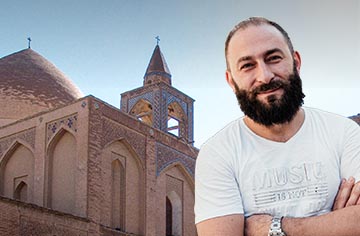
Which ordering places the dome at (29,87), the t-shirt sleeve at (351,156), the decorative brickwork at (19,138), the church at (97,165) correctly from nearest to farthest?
1. the t-shirt sleeve at (351,156)
2. the church at (97,165)
3. the decorative brickwork at (19,138)
4. the dome at (29,87)

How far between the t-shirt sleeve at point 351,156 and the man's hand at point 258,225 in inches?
10.8

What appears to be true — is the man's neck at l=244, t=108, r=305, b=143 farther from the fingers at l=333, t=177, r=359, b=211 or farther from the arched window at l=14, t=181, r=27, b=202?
the arched window at l=14, t=181, r=27, b=202

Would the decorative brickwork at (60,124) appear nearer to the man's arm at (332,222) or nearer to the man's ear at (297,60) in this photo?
the man's ear at (297,60)

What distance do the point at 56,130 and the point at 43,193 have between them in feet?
5.27

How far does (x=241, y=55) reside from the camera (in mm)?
1835

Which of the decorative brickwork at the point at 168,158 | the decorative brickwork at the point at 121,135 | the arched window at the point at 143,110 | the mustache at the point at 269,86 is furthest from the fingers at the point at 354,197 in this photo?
the arched window at the point at 143,110

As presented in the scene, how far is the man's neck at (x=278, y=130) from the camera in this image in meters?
1.85

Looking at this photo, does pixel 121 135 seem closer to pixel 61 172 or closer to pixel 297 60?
pixel 61 172

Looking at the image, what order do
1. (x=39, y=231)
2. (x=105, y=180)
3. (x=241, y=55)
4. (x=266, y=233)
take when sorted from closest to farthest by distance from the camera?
(x=266, y=233) → (x=241, y=55) → (x=39, y=231) → (x=105, y=180)

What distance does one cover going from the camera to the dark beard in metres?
1.81

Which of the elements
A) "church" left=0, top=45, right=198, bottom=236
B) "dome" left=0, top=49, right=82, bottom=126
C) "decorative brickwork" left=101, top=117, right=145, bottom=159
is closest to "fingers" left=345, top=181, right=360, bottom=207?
"church" left=0, top=45, right=198, bottom=236

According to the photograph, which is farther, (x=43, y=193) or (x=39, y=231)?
(x=43, y=193)

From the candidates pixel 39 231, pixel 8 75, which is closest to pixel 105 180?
pixel 39 231

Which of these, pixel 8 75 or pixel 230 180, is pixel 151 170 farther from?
pixel 230 180
